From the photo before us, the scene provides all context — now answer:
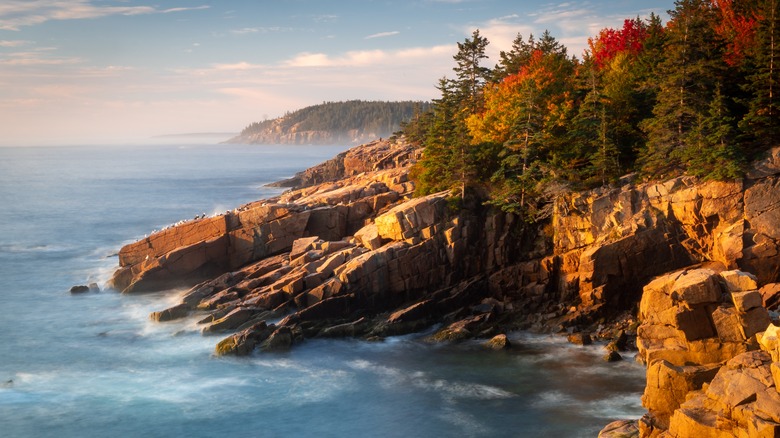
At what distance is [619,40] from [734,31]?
17682 millimetres

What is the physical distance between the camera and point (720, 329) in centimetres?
2725

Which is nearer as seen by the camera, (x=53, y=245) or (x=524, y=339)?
(x=524, y=339)

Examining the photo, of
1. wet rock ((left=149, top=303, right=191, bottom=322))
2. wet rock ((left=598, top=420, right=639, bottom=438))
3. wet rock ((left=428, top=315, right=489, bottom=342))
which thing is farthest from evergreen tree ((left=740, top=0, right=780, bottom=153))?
wet rock ((left=149, top=303, right=191, bottom=322))

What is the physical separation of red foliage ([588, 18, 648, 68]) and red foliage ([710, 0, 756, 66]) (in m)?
10.0

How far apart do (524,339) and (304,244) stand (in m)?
19.7

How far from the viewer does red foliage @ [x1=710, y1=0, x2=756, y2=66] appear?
5744 centimetres

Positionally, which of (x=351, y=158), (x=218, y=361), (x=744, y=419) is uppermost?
(x=351, y=158)

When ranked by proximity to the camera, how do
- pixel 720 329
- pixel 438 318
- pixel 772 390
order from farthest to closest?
pixel 438 318 → pixel 720 329 → pixel 772 390

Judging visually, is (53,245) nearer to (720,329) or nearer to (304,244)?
(304,244)

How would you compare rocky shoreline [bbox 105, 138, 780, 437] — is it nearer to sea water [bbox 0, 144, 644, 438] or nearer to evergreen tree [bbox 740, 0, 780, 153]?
sea water [bbox 0, 144, 644, 438]

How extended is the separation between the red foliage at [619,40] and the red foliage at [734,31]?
10.0 metres

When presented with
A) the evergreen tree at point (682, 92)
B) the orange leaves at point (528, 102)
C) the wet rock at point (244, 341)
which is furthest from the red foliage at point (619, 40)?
the wet rock at point (244, 341)

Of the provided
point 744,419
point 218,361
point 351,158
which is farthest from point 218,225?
point 351,158

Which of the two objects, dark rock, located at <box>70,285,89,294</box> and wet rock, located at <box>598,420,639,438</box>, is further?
dark rock, located at <box>70,285,89,294</box>
